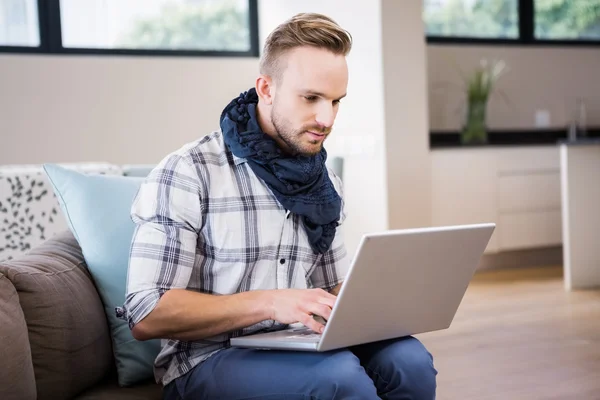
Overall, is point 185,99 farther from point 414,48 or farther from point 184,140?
point 414,48

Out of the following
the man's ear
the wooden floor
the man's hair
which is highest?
Result: the man's hair

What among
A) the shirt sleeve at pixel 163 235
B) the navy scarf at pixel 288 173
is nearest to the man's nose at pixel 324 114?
the navy scarf at pixel 288 173

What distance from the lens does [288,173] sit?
1646 millimetres

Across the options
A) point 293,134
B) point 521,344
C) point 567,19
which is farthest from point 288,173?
point 567,19

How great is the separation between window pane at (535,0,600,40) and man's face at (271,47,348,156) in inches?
179

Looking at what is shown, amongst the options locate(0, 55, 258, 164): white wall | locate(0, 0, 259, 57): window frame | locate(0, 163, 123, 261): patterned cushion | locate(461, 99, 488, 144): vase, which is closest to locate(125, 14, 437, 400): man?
locate(0, 163, 123, 261): patterned cushion

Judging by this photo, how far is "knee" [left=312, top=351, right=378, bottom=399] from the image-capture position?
1.39 metres

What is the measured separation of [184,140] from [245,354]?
361 cm

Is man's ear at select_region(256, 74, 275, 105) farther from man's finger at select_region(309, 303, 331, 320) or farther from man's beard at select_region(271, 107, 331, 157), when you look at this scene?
man's finger at select_region(309, 303, 331, 320)

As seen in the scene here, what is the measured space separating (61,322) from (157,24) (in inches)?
148

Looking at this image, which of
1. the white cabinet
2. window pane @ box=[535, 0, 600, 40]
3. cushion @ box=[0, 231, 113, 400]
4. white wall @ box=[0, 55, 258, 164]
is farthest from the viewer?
window pane @ box=[535, 0, 600, 40]

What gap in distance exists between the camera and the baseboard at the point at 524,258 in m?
5.21

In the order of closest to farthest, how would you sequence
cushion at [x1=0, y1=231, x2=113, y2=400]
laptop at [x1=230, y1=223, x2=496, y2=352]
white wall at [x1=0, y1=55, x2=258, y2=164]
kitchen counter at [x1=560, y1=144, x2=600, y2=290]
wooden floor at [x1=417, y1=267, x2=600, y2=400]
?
laptop at [x1=230, y1=223, x2=496, y2=352], cushion at [x1=0, y1=231, x2=113, y2=400], wooden floor at [x1=417, y1=267, x2=600, y2=400], kitchen counter at [x1=560, y1=144, x2=600, y2=290], white wall at [x1=0, y1=55, x2=258, y2=164]

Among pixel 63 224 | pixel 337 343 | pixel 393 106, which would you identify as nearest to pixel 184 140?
pixel 393 106
